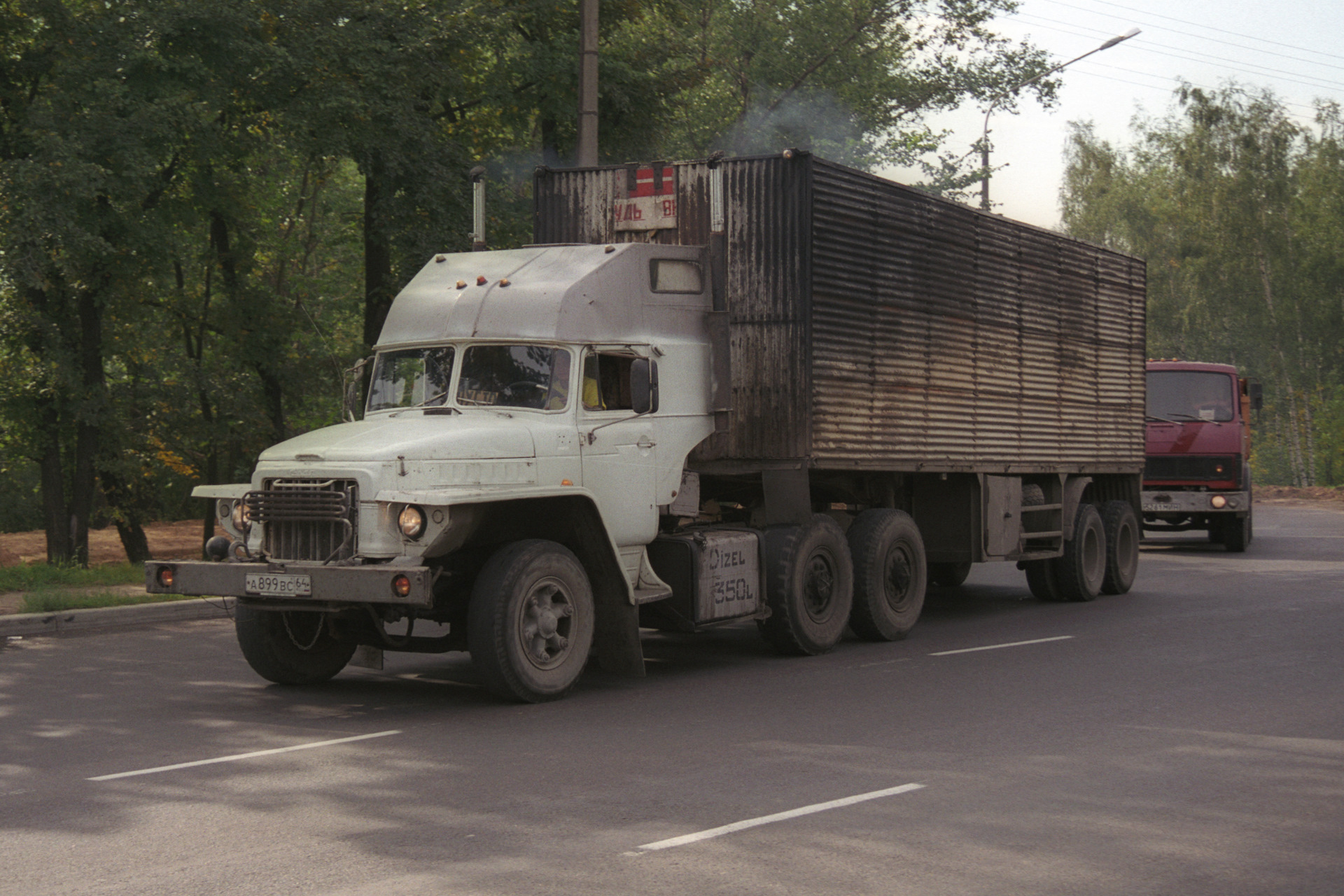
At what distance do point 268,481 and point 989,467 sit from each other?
7.89 m

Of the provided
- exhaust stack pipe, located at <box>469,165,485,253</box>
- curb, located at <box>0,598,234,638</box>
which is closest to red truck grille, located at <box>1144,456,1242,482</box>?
exhaust stack pipe, located at <box>469,165,485,253</box>

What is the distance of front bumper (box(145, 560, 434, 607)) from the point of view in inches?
340

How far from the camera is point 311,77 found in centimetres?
1981

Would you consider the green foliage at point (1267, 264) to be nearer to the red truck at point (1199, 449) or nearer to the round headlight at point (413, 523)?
the red truck at point (1199, 449)

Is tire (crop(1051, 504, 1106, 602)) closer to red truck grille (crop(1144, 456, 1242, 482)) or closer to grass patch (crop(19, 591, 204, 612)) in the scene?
red truck grille (crop(1144, 456, 1242, 482))

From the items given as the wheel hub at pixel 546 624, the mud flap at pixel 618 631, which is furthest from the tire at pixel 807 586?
the wheel hub at pixel 546 624

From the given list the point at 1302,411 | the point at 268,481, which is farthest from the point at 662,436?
the point at 1302,411

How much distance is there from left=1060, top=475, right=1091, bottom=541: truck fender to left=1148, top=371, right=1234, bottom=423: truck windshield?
8331mm

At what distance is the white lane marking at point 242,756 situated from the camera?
24.3ft

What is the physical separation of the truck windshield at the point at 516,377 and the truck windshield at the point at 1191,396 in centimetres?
1703

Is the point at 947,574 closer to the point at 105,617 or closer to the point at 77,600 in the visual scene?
the point at 105,617

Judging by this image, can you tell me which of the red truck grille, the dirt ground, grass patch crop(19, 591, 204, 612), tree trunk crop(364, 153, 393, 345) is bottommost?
the dirt ground

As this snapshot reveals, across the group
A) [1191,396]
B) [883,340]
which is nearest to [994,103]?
[1191,396]

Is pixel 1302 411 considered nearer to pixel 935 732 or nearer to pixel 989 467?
pixel 989 467
